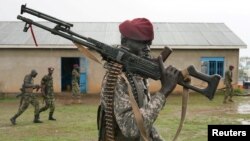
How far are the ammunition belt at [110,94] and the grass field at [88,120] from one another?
21.0ft

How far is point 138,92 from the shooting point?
289 cm

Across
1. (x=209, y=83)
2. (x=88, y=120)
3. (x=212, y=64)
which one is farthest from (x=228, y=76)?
(x=209, y=83)

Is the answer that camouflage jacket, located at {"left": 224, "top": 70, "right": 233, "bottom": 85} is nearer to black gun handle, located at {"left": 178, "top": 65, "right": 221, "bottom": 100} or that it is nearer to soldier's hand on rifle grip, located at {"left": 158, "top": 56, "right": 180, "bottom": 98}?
black gun handle, located at {"left": 178, "top": 65, "right": 221, "bottom": 100}

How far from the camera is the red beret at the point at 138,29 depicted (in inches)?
113

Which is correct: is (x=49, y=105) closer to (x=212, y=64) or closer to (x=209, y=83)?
(x=209, y=83)

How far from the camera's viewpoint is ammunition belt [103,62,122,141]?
286 cm

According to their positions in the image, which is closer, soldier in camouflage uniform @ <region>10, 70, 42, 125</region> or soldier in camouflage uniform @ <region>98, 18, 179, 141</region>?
soldier in camouflage uniform @ <region>98, 18, 179, 141</region>

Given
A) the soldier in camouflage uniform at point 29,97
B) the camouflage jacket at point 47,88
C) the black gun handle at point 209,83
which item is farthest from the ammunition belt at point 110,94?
the camouflage jacket at point 47,88

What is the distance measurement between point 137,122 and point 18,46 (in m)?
18.0

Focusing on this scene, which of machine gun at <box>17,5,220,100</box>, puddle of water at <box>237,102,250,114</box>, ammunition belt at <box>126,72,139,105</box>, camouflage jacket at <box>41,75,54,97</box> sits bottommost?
puddle of water at <box>237,102,250,114</box>

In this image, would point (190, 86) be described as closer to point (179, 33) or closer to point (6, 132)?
point (6, 132)

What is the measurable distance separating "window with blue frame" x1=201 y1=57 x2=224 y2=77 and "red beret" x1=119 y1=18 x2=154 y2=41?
1792cm

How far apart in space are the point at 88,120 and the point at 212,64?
33.1ft

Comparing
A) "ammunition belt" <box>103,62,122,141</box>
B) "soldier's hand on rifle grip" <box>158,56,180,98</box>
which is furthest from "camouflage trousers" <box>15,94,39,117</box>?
"soldier's hand on rifle grip" <box>158,56,180,98</box>
